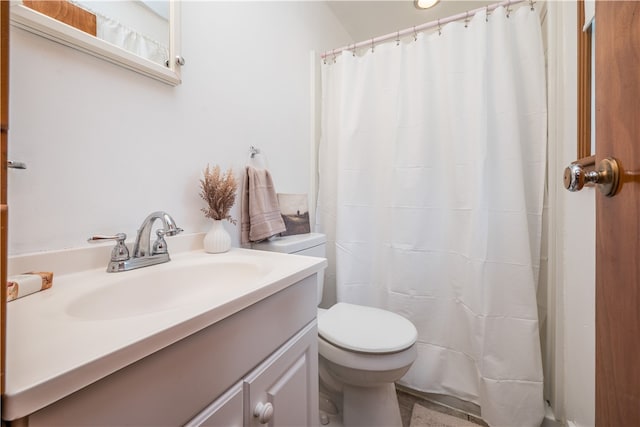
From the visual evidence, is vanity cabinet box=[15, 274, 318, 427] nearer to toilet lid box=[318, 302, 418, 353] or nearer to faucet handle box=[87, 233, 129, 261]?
toilet lid box=[318, 302, 418, 353]

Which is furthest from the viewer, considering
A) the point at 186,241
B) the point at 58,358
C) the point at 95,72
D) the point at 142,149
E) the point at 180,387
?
the point at 186,241

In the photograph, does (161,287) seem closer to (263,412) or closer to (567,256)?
(263,412)

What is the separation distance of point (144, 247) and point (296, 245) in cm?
57

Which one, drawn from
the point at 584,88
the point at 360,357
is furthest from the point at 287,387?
the point at 584,88

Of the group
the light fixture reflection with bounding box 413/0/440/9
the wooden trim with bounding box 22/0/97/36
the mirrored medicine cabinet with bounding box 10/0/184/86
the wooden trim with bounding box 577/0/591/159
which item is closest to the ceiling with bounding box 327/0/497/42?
the light fixture reflection with bounding box 413/0/440/9

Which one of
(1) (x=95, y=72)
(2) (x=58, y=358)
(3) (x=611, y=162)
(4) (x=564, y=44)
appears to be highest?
(4) (x=564, y=44)

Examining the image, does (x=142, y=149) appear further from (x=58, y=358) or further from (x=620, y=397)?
(x=620, y=397)

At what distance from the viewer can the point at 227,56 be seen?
109 centimetres

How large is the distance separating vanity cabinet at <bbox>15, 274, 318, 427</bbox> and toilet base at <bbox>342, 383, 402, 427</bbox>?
1.16 feet

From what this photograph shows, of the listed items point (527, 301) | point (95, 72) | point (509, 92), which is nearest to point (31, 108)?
point (95, 72)

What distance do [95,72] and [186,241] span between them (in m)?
0.54

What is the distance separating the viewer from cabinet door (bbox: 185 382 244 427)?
0.44 meters

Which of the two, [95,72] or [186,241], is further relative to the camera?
[186,241]

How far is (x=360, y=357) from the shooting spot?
0.93 m
